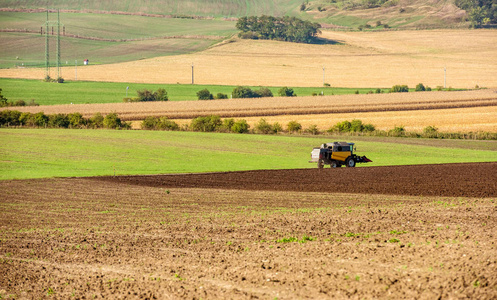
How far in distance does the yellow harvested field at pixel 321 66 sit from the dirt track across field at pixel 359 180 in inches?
3868

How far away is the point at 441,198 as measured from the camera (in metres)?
30.6

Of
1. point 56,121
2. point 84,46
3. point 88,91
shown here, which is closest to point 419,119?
point 56,121

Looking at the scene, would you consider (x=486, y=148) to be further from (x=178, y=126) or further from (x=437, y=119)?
(x=178, y=126)

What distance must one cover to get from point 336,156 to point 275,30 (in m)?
156

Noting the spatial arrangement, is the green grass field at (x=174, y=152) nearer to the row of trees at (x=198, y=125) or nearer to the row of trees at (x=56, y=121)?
the row of trees at (x=198, y=125)

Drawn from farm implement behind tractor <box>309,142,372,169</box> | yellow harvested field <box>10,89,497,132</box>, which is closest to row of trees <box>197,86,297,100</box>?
yellow harvested field <box>10,89,497,132</box>

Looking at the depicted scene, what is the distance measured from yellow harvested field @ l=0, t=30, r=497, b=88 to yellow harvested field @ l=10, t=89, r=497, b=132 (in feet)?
90.7

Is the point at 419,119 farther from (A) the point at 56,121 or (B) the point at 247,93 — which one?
(A) the point at 56,121

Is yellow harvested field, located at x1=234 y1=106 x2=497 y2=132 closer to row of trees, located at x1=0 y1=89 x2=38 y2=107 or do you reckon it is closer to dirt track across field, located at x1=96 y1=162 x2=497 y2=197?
row of trees, located at x1=0 y1=89 x2=38 y2=107

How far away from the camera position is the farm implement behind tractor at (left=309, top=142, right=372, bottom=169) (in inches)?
1843

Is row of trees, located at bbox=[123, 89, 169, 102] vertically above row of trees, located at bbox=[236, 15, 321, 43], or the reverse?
row of trees, located at bbox=[236, 15, 321, 43]

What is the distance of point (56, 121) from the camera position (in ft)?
264

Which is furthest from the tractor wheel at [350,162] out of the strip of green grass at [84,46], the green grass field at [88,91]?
the strip of green grass at [84,46]

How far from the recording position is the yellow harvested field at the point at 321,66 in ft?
477
